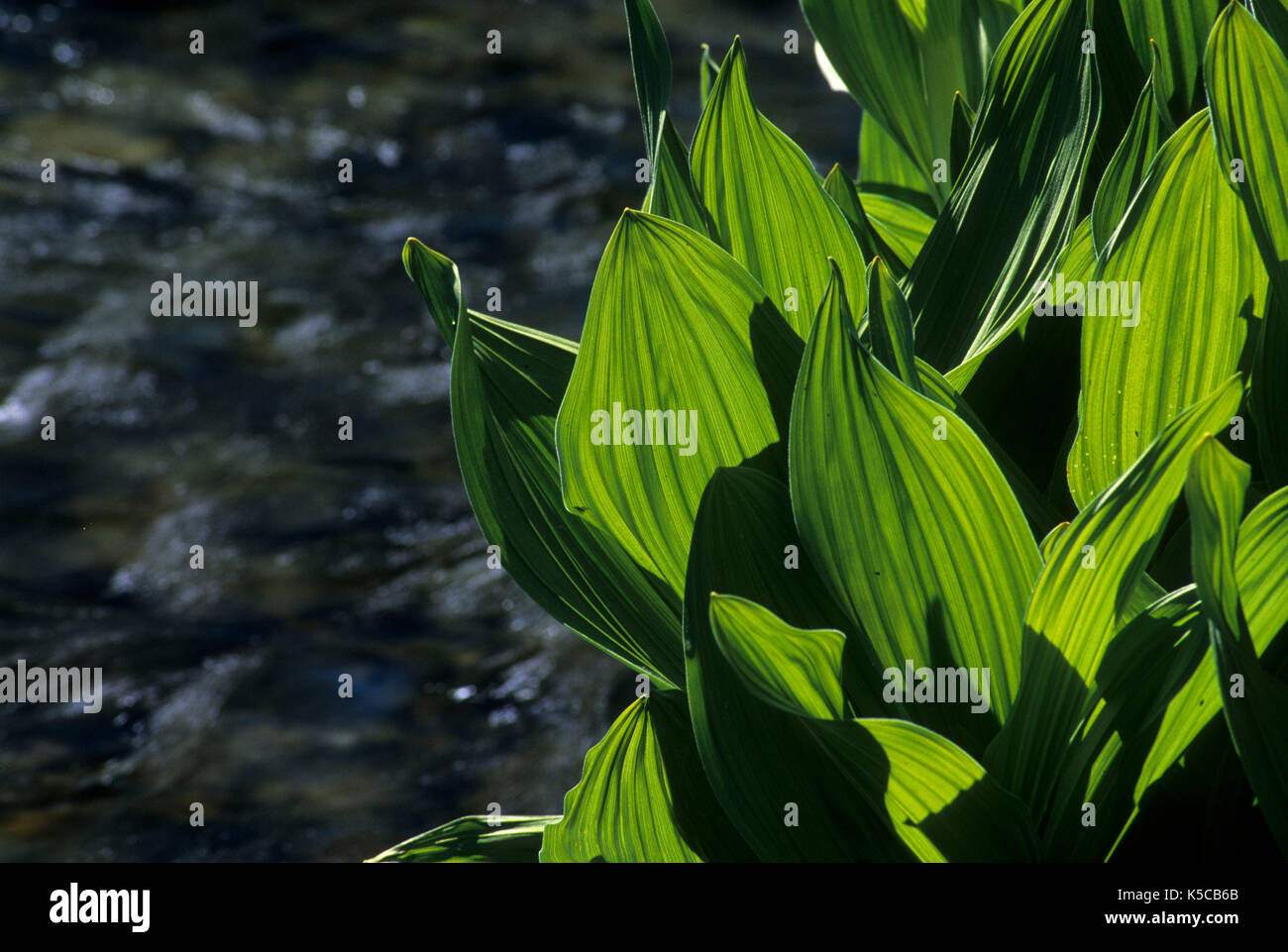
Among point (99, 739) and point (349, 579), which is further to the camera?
point (349, 579)

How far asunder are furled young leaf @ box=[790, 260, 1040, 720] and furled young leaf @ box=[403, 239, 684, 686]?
6.3 inches

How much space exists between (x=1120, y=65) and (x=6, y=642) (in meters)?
2.46

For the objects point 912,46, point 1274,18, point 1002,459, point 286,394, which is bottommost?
point 1002,459

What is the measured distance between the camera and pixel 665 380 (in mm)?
683

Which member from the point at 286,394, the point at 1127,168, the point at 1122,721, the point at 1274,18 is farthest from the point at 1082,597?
the point at 286,394

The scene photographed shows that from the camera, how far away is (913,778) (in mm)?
591

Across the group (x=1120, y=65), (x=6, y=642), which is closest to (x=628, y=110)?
(x=6, y=642)

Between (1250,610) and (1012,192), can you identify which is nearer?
(1250,610)

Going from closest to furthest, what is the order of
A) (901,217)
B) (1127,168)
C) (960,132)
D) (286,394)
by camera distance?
(1127,168)
(960,132)
(901,217)
(286,394)

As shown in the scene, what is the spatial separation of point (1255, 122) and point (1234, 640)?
29cm

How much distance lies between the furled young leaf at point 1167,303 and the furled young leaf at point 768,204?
167 mm

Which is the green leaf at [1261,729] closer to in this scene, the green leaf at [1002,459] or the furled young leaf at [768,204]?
the green leaf at [1002,459]

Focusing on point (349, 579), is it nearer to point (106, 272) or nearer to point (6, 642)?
point (6, 642)

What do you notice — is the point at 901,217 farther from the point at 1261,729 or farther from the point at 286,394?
the point at 286,394
